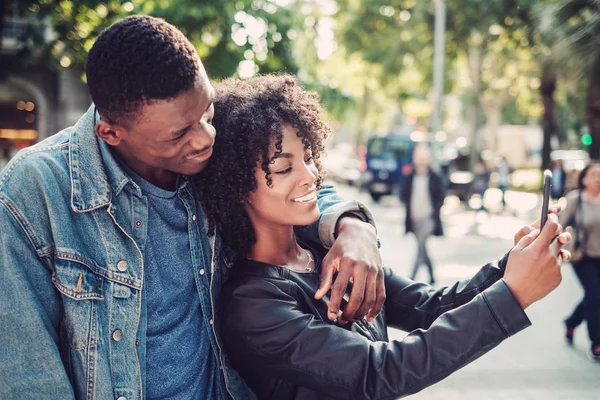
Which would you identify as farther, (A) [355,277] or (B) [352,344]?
(A) [355,277]

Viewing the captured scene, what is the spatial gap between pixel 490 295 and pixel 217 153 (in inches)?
33.9

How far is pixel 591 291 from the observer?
19.7 feet

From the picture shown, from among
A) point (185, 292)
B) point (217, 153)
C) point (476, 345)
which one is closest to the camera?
point (476, 345)

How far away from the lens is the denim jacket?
1417 mm

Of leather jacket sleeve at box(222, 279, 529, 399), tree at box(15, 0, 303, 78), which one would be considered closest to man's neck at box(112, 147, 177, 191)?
leather jacket sleeve at box(222, 279, 529, 399)

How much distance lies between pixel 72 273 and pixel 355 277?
0.74 m

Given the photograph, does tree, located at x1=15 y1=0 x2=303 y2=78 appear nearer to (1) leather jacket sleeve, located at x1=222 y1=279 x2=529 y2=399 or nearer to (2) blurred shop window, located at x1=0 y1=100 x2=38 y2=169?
(2) blurred shop window, located at x1=0 y1=100 x2=38 y2=169

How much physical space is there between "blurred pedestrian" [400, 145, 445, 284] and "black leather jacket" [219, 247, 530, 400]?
7.72 metres

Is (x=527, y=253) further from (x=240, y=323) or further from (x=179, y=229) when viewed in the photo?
(x=179, y=229)

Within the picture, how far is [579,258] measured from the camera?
6141 millimetres

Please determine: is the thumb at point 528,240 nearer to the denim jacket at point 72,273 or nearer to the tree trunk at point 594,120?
the denim jacket at point 72,273

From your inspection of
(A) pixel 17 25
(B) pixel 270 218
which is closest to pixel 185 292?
(B) pixel 270 218

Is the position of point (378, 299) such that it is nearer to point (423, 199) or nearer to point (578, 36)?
point (423, 199)

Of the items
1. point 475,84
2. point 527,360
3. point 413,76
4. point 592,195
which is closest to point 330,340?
point 527,360
